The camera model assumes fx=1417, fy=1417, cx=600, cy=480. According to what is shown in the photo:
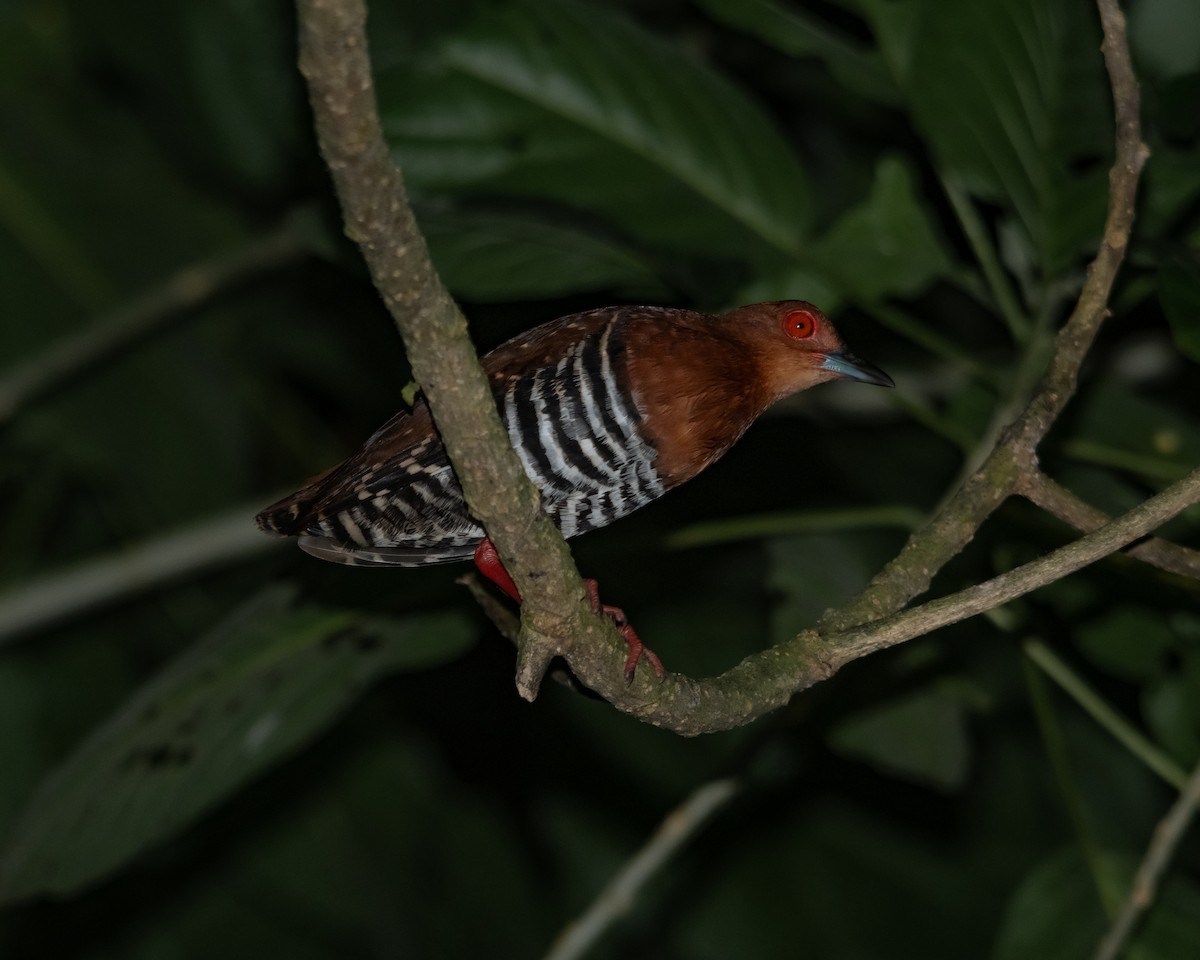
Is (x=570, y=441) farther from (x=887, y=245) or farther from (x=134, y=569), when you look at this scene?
(x=134, y=569)

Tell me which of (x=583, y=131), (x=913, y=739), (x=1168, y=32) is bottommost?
(x=913, y=739)

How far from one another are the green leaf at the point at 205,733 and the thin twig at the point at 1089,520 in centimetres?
149

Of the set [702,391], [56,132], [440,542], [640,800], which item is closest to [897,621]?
[702,391]

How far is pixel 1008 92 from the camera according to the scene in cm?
358

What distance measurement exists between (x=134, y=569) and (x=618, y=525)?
1.58 m

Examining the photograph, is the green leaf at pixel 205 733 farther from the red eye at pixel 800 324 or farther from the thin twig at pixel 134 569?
the red eye at pixel 800 324

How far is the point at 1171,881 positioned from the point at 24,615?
334 centimetres

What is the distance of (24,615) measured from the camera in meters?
4.33

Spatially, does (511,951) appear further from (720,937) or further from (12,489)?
(12,489)

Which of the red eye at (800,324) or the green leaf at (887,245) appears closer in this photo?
the red eye at (800,324)

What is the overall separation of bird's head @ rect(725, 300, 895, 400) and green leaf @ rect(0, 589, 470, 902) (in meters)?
1.06

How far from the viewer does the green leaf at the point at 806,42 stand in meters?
3.64

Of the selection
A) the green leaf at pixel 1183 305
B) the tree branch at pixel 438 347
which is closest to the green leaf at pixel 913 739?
the green leaf at pixel 1183 305

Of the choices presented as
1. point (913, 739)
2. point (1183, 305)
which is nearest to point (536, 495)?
point (1183, 305)
